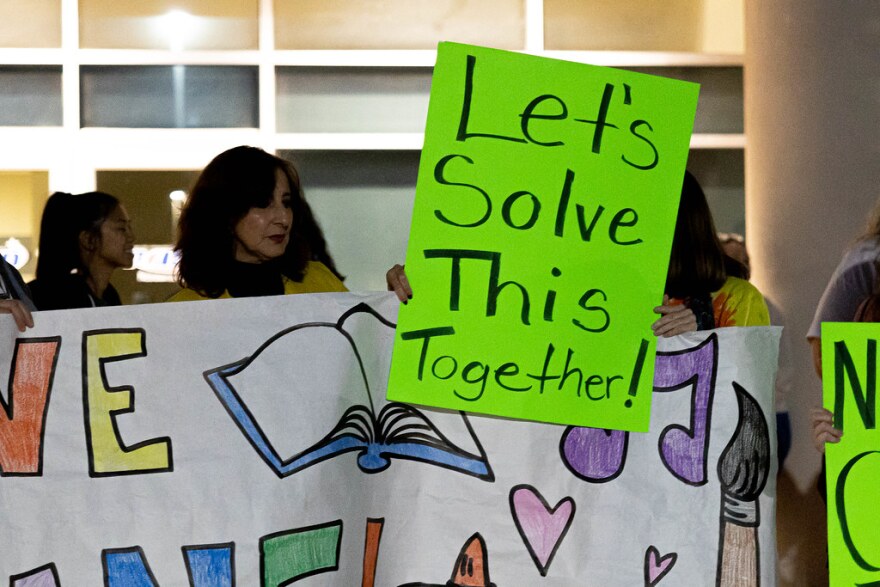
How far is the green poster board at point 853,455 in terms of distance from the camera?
191cm

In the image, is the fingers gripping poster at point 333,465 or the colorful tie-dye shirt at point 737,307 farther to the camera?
the colorful tie-dye shirt at point 737,307

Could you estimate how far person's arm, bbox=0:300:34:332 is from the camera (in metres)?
2.04

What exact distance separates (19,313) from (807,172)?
151 inches

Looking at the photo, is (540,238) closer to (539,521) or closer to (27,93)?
(539,521)

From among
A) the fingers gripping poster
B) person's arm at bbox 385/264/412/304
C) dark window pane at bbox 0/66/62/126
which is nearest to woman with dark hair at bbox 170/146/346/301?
the fingers gripping poster

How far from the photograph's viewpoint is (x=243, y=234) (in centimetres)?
250

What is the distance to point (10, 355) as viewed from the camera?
206 centimetres

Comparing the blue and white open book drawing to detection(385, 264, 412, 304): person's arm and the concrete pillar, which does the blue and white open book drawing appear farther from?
the concrete pillar

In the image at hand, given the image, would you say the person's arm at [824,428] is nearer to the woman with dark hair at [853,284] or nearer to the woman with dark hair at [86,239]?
the woman with dark hair at [853,284]

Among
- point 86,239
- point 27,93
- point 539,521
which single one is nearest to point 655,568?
point 539,521

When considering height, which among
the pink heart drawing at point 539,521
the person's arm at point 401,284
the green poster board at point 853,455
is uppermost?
the person's arm at point 401,284

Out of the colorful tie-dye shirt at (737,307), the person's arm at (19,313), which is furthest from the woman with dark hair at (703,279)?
the person's arm at (19,313)

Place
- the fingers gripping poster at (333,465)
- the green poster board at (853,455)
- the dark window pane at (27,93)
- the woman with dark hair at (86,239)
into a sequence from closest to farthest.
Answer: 1. the green poster board at (853,455)
2. the fingers gripping poster at (333,465)
3. the woman with dark hair at (86,239)
4. the dark window pane at (27,93)

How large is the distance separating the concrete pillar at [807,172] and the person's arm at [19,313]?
331 cm
